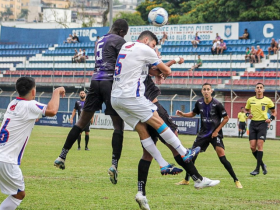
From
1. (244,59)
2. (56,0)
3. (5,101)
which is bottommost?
(5,101)

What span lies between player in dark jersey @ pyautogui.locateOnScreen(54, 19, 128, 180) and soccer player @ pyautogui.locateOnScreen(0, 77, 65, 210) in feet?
6.54

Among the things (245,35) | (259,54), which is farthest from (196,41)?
(259,54)

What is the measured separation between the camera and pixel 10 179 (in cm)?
672

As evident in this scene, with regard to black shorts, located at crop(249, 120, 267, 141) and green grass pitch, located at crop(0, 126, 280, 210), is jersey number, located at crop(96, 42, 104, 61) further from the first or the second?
black shorts, located at crop(249, 120, 267, 141)

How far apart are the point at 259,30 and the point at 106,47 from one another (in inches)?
1271

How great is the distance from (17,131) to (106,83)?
232cm

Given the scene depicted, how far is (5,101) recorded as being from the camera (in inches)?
1684

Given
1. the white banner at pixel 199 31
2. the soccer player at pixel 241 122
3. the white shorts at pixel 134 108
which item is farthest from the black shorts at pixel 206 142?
the white banner at pixel 199 31

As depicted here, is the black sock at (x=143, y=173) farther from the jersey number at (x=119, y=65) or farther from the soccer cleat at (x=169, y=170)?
the jersey number at (x=119, y=65)

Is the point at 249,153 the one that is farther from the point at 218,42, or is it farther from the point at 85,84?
the point at 85,84

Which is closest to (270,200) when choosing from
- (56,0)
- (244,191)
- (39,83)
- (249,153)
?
(244,191)

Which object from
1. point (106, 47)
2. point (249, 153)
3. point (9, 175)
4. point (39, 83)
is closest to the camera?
point (9, 175)

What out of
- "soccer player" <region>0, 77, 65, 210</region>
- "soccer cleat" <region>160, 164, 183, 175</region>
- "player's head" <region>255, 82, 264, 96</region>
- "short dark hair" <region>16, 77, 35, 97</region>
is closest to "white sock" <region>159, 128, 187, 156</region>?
"soccer cleat" <region>160, 164, 183, 175</region>

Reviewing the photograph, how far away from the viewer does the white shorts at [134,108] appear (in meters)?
8.05
